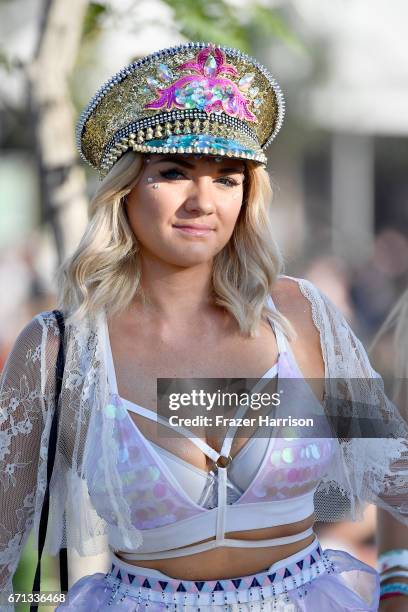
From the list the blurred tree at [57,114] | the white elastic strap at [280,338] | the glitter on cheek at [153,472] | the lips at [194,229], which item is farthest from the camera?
the blurred tree at [57,114]

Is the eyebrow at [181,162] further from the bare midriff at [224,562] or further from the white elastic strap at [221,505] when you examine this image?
the bare midriff at [224,562]

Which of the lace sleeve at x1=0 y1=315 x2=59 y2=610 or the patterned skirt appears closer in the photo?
the patterned skirt

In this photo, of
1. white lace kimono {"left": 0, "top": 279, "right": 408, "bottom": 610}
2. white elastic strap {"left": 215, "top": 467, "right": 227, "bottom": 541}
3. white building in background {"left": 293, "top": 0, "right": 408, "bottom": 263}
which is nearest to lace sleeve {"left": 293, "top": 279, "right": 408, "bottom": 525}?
white lace kimono {"left": 0, "top": 279, "right": 408, "bottom": 610}

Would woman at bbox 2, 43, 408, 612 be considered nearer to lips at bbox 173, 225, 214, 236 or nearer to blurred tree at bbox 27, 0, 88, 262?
lips at bbox 173, 225, 214, 236

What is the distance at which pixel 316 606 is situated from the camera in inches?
102

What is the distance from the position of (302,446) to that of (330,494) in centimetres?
34

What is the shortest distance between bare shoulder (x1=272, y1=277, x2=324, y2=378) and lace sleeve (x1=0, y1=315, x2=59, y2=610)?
24.5 inches

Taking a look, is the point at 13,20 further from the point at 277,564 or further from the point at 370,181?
the point at 370,181

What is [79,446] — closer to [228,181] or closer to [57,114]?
[228,181]

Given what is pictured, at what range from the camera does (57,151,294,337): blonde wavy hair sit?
108 inches

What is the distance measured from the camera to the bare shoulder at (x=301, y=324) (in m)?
2.76

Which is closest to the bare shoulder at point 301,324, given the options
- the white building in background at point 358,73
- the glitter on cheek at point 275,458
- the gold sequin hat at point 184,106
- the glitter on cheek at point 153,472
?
the glitter on cheek at point 275,458

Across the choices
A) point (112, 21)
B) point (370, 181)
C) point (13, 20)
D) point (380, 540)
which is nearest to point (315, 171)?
point (370, 181)

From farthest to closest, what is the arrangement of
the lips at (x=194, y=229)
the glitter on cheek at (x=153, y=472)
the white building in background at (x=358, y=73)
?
the white building in background at (x=358, y=73) → the lips at (x=194, y=229) → the glitter on cheek at (x=153, y=472)
